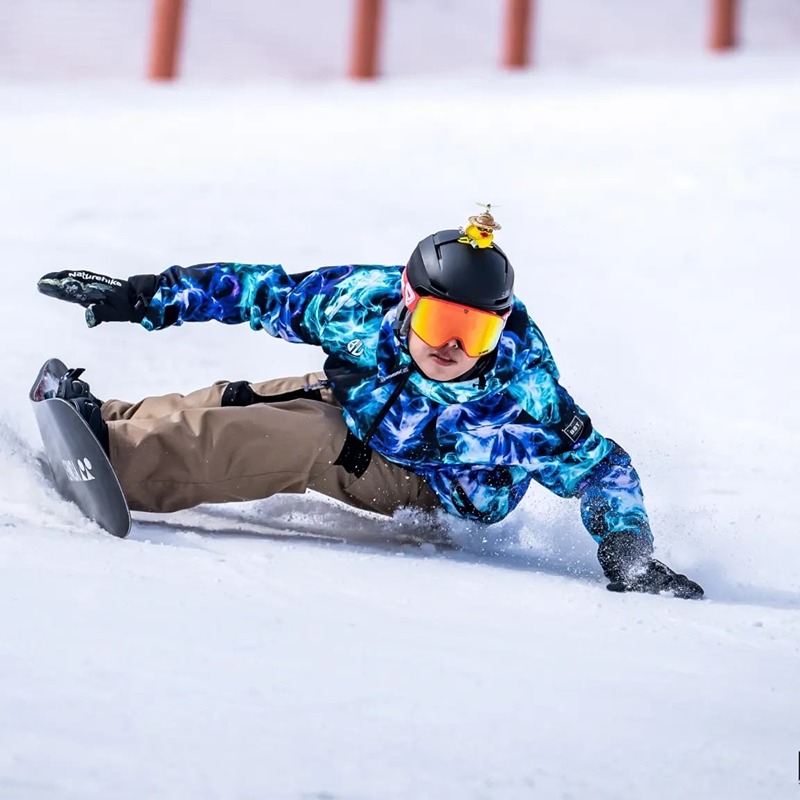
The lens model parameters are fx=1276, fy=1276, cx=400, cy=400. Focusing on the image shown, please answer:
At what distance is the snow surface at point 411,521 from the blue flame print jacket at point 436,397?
0.71 ft

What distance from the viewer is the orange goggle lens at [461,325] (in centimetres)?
300

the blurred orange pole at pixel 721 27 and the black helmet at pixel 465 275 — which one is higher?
the blurred orange pole at pixel 721 27

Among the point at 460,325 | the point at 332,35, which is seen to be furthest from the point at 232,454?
the point at 332,35

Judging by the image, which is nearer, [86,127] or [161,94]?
[86,127]

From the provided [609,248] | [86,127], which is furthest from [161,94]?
[609,248]

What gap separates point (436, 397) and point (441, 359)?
13cm

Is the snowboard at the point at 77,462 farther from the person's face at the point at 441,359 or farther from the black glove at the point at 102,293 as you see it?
the person's face at the point at 441,359

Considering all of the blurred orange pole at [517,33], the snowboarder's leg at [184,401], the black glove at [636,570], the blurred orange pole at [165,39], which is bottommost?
the black glove at [636,570]

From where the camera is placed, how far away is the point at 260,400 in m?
3.42

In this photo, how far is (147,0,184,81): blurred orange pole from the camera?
10.4 metres

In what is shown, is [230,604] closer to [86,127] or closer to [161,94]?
[86,127]

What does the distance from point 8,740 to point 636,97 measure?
808 centimetres

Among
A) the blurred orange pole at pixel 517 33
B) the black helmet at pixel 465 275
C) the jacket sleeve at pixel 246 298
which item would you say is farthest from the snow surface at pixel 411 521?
the blurred orange pole at pixel 517 33

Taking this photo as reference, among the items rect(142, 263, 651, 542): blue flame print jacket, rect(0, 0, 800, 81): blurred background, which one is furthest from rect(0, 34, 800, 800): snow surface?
rect(0, 0, 800, 81): blurred background
